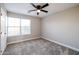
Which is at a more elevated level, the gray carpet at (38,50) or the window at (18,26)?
the window at (18,26)

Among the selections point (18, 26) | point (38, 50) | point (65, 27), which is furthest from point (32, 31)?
point (65, 27)

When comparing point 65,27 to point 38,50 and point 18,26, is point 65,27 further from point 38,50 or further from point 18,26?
point 18,26

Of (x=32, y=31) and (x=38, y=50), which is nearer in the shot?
(x=38, y=50)

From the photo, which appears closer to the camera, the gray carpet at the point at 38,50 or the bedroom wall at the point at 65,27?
the gray carpet at the point at 38,50

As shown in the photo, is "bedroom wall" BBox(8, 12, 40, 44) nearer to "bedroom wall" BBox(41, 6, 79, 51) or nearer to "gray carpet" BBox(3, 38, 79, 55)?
"gray carpet" BBox(3, 38, 79, 55)

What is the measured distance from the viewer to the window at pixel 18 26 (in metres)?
4.32

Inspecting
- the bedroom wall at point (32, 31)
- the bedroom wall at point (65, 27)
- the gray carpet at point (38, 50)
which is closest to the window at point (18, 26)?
the bedroom wall at point (32, 31)

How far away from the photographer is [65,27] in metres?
3.87

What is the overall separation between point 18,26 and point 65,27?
11.5ft

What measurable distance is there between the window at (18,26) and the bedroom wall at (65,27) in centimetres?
185

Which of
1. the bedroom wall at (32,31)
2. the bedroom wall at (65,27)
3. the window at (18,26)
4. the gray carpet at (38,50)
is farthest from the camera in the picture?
the bedroom wall at (32,31)

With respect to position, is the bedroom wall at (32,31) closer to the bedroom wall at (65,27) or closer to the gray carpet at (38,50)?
the gray carpet at (38,50)

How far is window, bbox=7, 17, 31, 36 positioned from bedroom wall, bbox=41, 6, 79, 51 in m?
1.85
